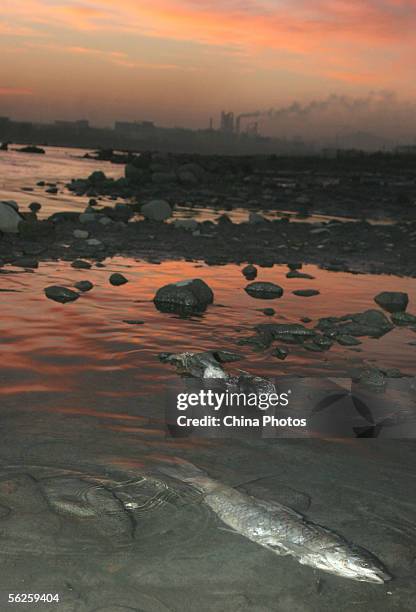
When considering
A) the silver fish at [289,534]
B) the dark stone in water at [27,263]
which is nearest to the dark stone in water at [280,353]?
the silver fish at [289,534]

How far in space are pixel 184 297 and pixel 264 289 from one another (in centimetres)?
154

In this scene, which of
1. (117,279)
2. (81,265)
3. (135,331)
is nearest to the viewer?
(135,331)

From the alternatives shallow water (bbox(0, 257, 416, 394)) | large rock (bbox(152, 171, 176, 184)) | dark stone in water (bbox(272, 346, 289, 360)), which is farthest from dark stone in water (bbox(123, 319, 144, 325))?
large rock (bbox(152, 171, 176, 184))

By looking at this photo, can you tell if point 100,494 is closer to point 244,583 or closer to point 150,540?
point 150,540

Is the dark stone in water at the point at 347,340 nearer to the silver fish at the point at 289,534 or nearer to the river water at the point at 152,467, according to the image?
the river water at the point at 152,467

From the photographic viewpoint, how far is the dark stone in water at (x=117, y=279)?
30.3 feet

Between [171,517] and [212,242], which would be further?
[212,242]

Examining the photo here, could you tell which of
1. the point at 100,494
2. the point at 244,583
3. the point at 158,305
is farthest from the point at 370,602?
the point at 158,305

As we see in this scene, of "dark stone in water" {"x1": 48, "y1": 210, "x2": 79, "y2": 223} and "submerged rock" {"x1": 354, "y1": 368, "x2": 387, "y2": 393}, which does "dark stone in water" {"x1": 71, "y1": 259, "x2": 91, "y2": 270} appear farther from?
"submerged rock" {"x1": 354, "y1": 368, "x2": 387, "y2": 393}

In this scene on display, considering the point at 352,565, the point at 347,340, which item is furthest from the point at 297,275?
the point at 352,565

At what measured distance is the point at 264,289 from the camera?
9305 millimetres

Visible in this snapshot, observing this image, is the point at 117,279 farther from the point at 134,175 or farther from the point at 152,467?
the point at 134,175

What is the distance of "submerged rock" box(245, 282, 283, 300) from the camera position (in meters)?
9.23

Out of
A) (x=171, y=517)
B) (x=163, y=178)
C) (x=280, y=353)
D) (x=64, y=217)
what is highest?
(x=163, y=178)
